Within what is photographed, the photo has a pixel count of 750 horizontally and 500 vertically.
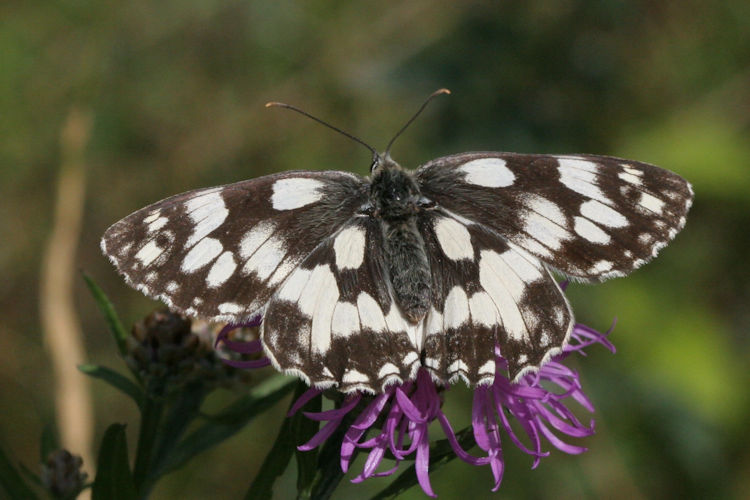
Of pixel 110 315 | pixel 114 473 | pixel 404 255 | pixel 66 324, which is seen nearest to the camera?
pixel 114 473

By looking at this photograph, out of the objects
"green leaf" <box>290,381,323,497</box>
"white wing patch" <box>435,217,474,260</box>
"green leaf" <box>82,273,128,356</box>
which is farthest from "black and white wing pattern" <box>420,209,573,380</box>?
"green leaf" <box>82,273,128,356</box>

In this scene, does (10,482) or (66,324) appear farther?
(66,324)

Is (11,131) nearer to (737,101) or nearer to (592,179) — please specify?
(592,179)

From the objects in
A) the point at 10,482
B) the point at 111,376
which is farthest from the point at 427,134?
the point at 10,482

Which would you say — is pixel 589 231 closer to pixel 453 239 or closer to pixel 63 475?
pixel 453 239

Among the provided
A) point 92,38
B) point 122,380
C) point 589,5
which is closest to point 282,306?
point 122,380

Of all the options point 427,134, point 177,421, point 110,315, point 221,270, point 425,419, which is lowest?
point 427,134

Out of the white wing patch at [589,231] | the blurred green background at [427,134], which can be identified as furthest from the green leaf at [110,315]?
the white wing patch at [589,231]

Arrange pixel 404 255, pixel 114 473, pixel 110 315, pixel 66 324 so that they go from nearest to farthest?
pixel 114 473 → pixel 404 255 → pixel 110 315 → pixel 66 324
